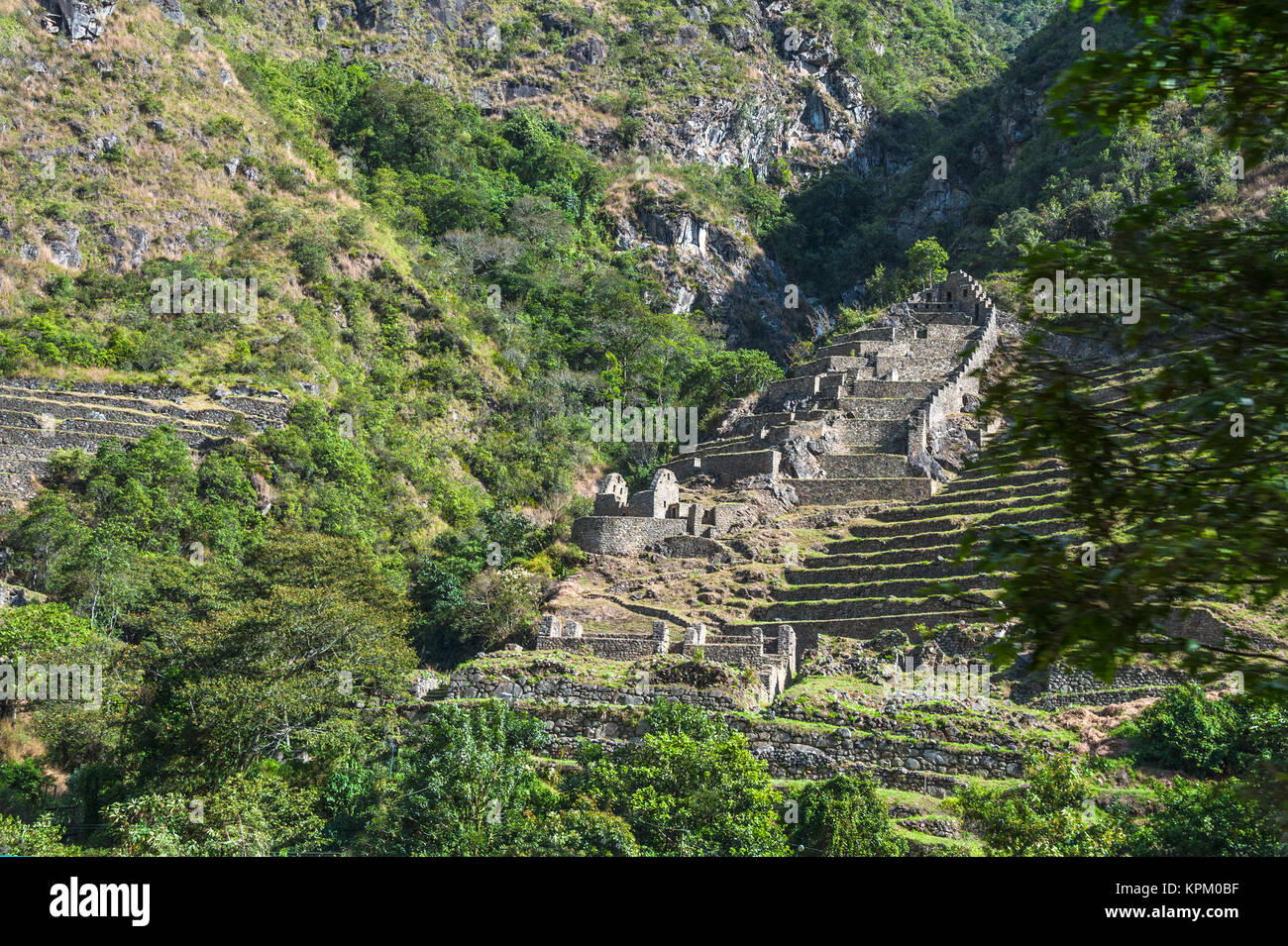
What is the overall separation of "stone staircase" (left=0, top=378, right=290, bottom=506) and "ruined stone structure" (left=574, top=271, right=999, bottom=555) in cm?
1391

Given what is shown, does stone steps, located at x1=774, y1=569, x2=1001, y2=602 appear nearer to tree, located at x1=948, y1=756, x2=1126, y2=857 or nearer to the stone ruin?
the stone ruin

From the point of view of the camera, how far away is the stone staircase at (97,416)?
4034 centimetres

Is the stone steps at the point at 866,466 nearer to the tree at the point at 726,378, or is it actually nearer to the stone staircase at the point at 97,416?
the tree at the point at 726,378

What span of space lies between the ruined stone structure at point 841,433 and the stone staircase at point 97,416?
1391 cm

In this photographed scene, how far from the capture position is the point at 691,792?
19.2 metres

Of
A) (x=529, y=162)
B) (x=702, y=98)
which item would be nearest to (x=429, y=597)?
(x=529, y=162)

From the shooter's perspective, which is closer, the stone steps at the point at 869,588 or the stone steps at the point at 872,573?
the stone steps at the point at 869,588

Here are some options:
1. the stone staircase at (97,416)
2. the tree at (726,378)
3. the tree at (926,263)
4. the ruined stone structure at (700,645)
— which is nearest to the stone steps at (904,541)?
the ruined stone structure at (700,645)

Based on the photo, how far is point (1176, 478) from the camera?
22.2ft

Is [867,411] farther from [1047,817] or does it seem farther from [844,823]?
[1047,817]

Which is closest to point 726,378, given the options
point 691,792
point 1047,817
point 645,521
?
point 645,521

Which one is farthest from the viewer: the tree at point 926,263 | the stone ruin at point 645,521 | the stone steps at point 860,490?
the tree at point 926,263
